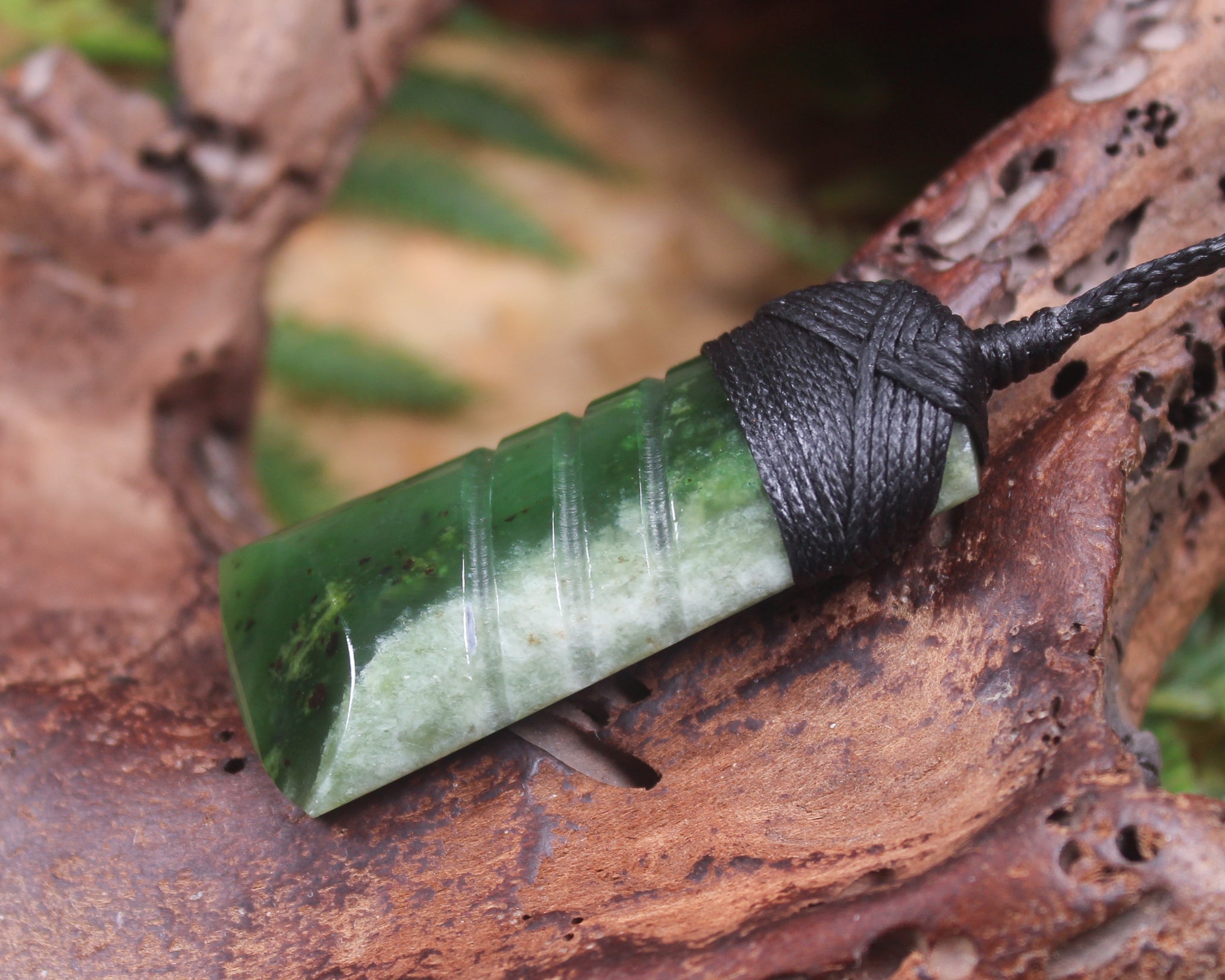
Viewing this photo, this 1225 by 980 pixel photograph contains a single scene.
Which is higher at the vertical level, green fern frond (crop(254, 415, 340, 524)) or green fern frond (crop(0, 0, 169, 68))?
green fern frond (crop(0, 0, 169, 68))

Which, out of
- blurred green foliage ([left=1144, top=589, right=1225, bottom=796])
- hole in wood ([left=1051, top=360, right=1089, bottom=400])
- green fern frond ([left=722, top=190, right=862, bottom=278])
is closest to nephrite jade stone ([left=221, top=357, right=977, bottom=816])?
hole in wood ([left=1051, top=360, right=1089, bottom=400])

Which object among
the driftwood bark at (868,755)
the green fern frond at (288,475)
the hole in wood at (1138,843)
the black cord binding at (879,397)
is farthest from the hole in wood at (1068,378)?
the green fern frond at (288,475)

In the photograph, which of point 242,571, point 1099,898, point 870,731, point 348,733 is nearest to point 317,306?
point 242,571

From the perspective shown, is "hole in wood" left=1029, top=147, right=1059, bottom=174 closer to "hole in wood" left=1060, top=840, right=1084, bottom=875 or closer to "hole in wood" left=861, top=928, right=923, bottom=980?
"hole in wood" left=1060, top=840, right=1084, bottom=875

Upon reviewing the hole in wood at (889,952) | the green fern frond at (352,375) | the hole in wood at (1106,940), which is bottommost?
the hole in wood at (1106,940)

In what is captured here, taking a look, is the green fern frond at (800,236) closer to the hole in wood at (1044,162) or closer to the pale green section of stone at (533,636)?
the hole in wood at (1044,162)

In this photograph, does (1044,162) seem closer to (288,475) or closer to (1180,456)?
(1180,456)
